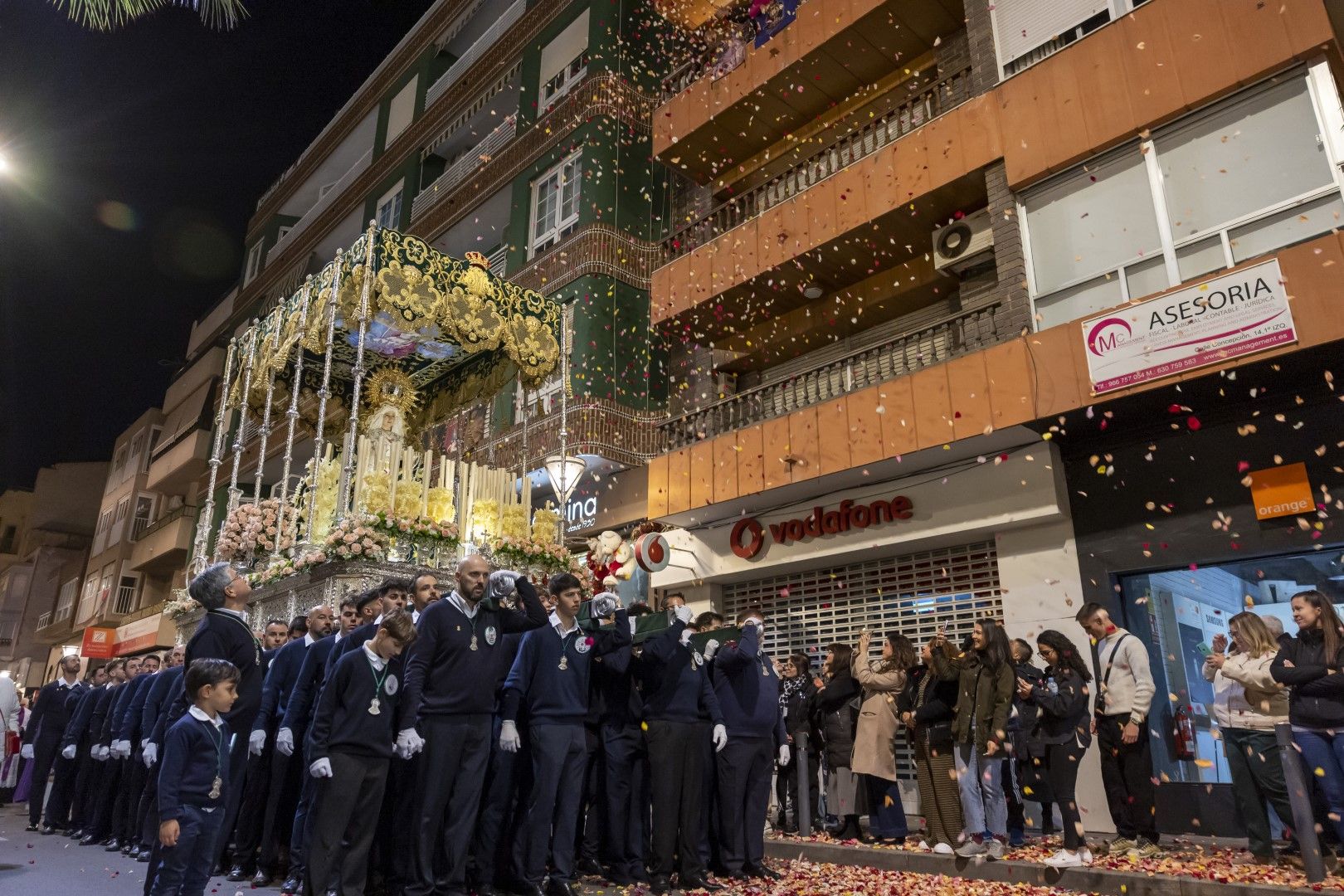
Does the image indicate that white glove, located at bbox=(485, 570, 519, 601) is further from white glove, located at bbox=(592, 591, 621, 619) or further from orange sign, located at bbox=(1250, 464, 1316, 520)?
orange sign, located at bbox=(1250, 464, 1316, 520)

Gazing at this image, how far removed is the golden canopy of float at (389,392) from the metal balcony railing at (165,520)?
20.3 metres

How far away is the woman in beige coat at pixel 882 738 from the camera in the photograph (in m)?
8.16

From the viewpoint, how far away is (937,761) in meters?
7.57

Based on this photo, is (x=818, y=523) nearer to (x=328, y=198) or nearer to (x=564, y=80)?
(x=564, y=80)

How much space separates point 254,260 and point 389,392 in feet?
85.4

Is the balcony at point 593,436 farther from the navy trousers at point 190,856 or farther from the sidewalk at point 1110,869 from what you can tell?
the navy trousers at point 190,856

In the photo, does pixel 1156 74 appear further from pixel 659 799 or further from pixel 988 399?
pixel 659 799

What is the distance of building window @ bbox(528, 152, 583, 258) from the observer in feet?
63.3

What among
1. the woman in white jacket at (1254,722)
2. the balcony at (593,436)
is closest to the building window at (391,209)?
the balcony at (593,436)

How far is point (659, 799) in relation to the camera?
245 inches

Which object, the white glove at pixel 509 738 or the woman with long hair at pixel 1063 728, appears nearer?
the white glove at pixel 509 738

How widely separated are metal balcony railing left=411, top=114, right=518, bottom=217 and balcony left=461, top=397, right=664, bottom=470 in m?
8.29

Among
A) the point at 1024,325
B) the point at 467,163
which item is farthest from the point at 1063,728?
the point at 467,163

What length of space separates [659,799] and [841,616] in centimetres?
749
